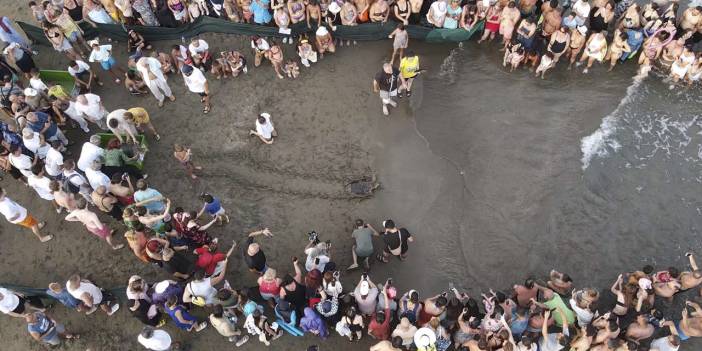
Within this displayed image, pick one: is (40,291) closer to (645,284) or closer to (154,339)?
(154,339)

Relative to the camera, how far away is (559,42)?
41.8 feet

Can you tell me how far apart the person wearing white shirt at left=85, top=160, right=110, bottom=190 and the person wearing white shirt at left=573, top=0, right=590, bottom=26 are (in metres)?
12.1

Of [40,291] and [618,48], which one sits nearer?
[40,291]

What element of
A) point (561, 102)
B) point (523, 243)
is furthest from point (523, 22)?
point (523, 243)

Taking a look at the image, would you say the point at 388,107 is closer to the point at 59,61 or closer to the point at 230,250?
the point at 230,250

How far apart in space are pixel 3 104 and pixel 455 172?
11.1 meters

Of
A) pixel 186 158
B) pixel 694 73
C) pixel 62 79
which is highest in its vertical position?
pixel 694 73

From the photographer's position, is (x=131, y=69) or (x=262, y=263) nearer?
(x=262, y=263)

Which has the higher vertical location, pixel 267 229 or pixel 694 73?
pixel 694 73

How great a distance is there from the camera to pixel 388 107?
42.4ft

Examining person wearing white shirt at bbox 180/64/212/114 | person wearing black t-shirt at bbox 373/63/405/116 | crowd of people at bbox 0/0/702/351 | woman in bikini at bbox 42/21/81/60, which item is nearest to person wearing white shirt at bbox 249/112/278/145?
crowd of people at bbox 0/0/702/351

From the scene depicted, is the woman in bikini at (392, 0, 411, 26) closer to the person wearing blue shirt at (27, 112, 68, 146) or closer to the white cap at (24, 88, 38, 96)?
the person wearing blue shirt at (27, 112, 68, 146)

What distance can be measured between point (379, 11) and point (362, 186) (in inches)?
197

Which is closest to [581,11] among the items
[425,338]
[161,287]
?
[425,338]
